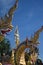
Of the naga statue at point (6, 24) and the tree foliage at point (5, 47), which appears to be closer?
the naga statue at point (6, 24)

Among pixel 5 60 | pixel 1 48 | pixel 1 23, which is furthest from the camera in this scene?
pixel 1 48

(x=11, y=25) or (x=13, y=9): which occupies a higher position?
(x=13, y=9)

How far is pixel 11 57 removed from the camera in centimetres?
1571

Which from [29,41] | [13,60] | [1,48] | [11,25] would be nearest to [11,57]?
[13,60]

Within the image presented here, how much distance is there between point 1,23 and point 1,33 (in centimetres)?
57

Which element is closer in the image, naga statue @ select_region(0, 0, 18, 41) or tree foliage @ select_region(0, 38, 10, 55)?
naga statue @ select_region(0, 0, 18, 41)

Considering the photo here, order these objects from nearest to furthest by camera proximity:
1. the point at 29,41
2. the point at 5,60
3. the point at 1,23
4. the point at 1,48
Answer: the point at 1,23 < the point at 5,60 < the point at 29,41 < the point at 1,48

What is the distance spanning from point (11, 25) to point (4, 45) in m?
17.2

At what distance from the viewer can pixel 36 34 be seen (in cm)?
1686

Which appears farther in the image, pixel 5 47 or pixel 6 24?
pixel 5 47

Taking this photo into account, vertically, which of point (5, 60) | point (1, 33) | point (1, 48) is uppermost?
point (1, 48)

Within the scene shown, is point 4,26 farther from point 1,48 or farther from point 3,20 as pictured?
point 1,48

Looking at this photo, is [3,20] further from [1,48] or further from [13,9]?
[1,48]

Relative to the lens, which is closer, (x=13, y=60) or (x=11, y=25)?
(x=11, y=25)
